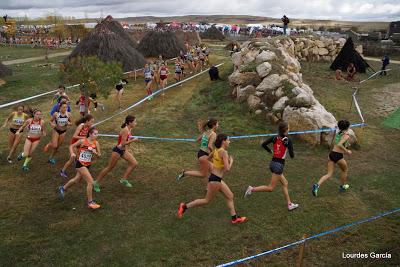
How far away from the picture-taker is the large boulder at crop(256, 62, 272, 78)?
14.8 m

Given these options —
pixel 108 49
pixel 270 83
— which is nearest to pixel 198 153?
pixel 270 83

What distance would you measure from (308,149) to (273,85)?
3.83 metres

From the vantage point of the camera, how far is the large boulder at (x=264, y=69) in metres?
14.8

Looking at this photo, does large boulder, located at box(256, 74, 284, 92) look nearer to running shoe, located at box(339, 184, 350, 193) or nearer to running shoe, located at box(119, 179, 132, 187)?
running shoe, located at box(339, 184, 350, 193)

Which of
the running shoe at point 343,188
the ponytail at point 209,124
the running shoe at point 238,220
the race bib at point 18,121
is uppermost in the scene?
the ponytail at point 209,124

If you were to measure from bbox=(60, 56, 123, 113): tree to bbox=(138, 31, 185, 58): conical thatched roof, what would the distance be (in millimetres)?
18411

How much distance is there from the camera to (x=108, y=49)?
22828mm

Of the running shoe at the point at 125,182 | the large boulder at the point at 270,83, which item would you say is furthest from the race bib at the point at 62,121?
the large boulder at the point at 270,83

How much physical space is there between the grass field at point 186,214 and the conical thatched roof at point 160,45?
1939cm

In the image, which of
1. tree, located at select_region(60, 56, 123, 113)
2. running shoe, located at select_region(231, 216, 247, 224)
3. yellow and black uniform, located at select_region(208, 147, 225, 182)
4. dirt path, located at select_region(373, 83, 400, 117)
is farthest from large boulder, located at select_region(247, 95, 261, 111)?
yellow and black uniform, located at select_region(208, 147, 225, 182)

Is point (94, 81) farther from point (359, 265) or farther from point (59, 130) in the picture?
point (359, 265)

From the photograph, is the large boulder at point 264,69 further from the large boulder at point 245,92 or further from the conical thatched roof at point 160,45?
the conical thatched roof at point 160,45

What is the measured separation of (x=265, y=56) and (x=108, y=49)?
11.6 meters

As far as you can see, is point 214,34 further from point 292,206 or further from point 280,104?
point 292,206
